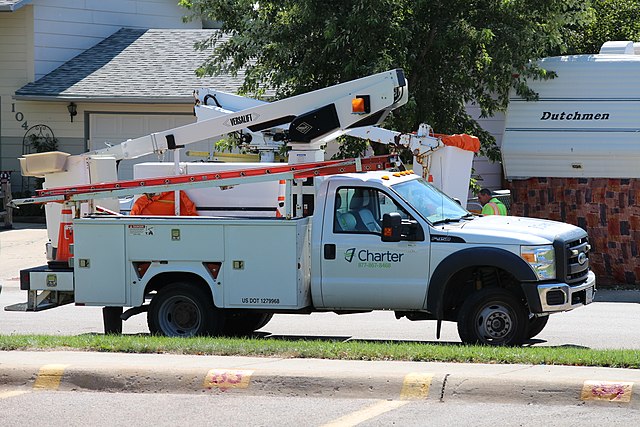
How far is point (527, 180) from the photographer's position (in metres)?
19.4

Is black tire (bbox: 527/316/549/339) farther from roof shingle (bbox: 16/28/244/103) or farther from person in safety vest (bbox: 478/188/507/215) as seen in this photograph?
roof shingle (bbox: 16/28/244/103)

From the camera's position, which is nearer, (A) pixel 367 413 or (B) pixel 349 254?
(A) pixel 367 413

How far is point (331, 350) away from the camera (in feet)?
32.8

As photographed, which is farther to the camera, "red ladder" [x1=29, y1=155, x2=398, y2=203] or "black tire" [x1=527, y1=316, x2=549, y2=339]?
"black tire" [x1=527, y1=316, x2=549, y2=339]

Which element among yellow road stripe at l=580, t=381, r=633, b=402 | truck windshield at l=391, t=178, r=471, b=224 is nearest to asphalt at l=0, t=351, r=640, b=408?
yellow road stripe at l=580, t=381, r=633, b=402

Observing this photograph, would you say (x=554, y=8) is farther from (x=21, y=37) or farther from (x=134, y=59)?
(x=21, y=37)

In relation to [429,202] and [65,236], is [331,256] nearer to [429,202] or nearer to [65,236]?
[429,202]

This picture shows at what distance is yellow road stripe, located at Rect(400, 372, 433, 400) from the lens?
8.56m

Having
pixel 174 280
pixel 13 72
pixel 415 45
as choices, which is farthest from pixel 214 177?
pixel 13 72

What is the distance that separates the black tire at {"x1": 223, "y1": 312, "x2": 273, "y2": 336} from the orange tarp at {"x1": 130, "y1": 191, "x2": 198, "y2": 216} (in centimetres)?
141

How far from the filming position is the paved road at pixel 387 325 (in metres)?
12.8

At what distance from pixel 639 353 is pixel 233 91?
18.2 m

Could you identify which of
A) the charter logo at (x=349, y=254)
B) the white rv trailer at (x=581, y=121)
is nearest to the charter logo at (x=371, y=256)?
the charter logo at (x=349, y=254)

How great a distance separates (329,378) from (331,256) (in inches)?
112
